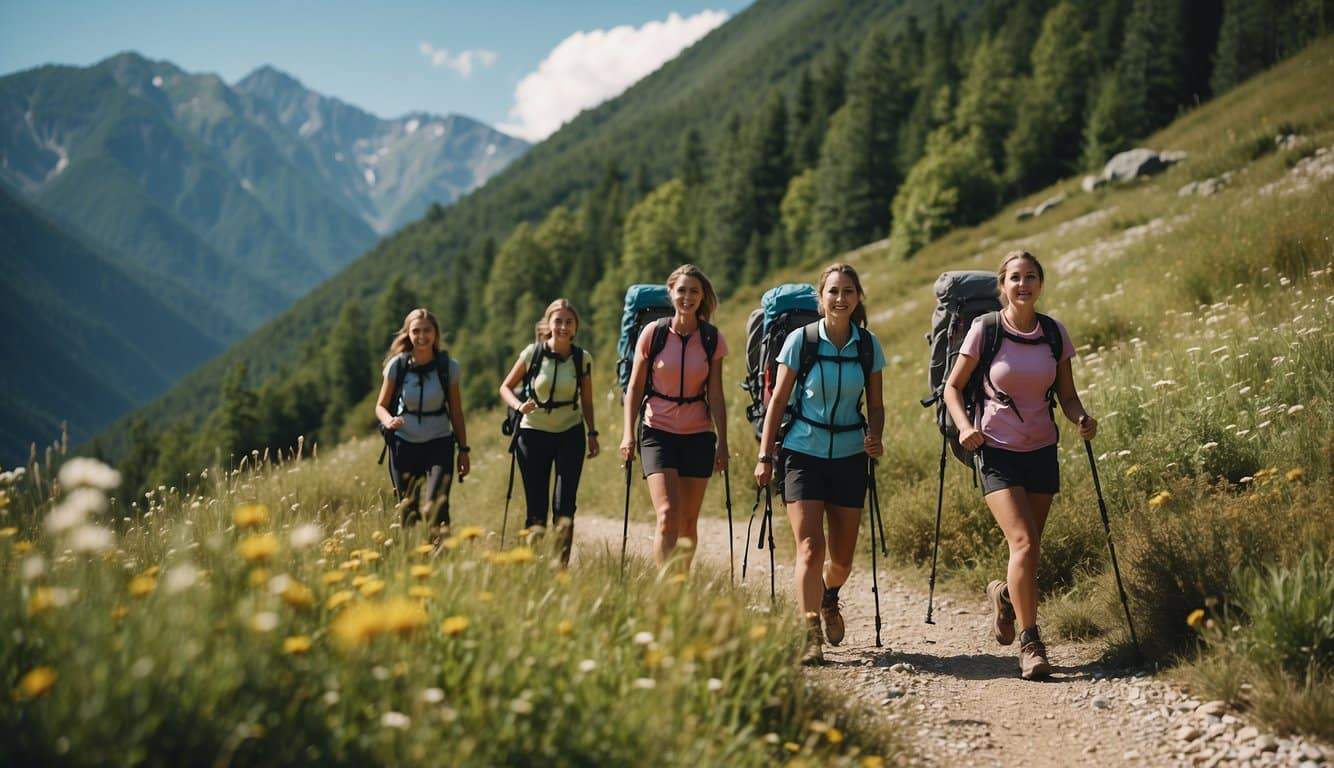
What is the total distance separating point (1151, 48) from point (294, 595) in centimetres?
5772

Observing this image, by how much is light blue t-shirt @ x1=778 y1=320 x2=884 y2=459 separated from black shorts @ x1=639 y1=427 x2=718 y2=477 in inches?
31.0

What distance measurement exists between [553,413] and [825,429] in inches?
88.4

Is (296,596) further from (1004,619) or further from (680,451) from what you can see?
(1004,619)

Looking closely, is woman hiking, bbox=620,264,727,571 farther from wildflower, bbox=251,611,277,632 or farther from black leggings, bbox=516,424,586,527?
wildflower, bbox=251,611,277,632

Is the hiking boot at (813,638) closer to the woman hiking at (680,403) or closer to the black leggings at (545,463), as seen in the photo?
the woman hiking at (680,403)

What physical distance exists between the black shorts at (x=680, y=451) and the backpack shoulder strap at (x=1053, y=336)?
84.0 inches

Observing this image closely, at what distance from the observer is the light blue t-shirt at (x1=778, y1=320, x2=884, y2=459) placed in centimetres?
464

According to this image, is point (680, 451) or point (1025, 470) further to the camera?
point (680, 451)

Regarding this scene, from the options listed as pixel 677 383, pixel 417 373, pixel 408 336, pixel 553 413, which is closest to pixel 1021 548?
pixel 677 383

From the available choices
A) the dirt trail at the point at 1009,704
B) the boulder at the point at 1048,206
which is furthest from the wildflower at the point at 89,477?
the boulder at the point at 1048,206

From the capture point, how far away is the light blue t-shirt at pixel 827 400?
15.2 ft

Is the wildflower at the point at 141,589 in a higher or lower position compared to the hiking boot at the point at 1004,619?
higher

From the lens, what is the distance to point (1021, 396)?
4.49 meters

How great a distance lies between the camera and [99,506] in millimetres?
2252
